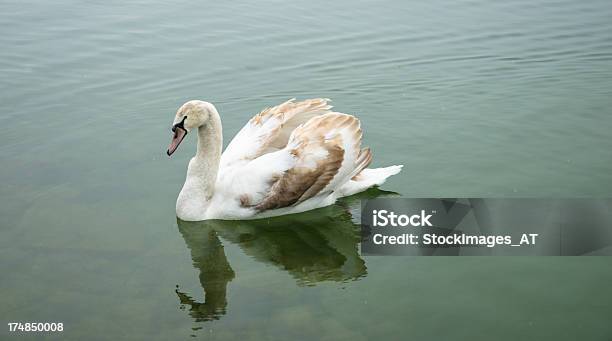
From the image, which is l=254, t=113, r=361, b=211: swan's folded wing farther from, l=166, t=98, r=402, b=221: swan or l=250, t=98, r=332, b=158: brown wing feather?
l=250, t=98, r=332, b=158: brown wing feather

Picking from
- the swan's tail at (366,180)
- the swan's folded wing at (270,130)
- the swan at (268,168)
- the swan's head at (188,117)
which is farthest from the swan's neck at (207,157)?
the swan's tail at (366,180)

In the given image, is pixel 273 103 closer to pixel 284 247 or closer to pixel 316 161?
pixel 316 161

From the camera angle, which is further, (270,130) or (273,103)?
(273,103)

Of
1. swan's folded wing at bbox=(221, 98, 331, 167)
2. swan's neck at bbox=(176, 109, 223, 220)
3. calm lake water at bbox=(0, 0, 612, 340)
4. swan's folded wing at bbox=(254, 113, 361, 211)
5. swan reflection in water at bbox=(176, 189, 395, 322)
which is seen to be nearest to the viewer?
calm lake water at bbox=(0, 0, 612, 340)

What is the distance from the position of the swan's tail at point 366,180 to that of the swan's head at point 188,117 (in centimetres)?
177

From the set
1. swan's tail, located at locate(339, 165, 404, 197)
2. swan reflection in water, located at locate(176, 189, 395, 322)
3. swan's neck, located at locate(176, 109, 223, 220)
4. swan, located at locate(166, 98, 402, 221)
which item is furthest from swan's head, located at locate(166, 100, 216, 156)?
swan's tail, located at locate(339, 165, 404, 197)

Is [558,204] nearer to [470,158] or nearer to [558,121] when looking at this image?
[470,158]

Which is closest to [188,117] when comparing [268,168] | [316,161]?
[268,168]

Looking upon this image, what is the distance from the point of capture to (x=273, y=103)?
12.6 meters

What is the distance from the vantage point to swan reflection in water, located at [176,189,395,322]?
26.6ft

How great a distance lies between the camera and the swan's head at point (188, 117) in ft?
30.0

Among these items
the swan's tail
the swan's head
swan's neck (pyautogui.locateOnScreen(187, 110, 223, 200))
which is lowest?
the swan's tail

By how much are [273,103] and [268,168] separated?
3.59 meters

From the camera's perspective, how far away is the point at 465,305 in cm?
754
